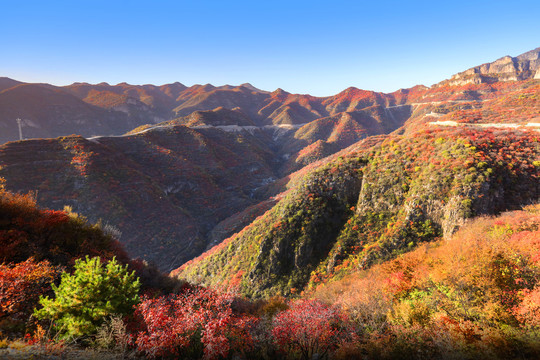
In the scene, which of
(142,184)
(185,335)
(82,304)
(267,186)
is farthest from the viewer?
(267,186)

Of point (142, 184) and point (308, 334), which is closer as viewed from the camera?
point (308, 334)

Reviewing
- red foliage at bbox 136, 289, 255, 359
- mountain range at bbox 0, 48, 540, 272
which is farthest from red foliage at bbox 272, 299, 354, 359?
mountain range at bbox 0, 48, 540, 272

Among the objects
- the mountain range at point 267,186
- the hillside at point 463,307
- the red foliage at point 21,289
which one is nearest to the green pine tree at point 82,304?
the red foliage at point 21,289

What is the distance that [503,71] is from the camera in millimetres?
159250

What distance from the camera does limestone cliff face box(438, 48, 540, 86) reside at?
128m

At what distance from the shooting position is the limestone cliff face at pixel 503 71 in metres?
128

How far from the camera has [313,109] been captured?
199 meters

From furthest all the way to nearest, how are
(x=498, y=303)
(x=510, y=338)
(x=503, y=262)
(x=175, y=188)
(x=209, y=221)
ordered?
(x=175, y=188)
(x=209, y=221)
(x=503, y=262)
(x=498, y=303)
(x=510, y=338)

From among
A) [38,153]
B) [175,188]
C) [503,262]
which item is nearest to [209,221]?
[175,188]

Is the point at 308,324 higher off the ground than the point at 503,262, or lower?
lower

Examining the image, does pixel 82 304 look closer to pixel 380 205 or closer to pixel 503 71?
pixel 380 205

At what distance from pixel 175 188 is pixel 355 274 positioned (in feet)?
184

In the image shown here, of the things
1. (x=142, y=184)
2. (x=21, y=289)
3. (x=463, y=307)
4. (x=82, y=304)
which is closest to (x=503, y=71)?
(x=463, y=307)

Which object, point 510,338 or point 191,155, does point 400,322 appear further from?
point 191,155
